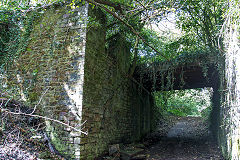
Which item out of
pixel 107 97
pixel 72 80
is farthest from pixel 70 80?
pixel 107 97

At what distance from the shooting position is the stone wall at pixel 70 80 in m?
4.41

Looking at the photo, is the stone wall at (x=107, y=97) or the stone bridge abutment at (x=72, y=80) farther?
the stone wall at (x=107, y=97)

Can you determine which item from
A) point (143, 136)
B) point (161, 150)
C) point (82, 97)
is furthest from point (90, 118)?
point (143, 136)

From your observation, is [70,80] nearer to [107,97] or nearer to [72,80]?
[72,80]

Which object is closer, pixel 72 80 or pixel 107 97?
pixel 72 80

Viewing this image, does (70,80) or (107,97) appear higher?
(70,80)

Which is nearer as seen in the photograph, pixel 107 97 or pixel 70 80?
pixel 70 80

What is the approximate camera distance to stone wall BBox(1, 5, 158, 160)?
14.5 feet

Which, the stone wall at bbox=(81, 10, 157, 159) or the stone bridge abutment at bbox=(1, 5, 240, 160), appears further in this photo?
the stone wall at bbox=(81, 10, 157, 159)

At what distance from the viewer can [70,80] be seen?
4590 millimetres

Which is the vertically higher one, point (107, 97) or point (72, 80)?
point (72, 80)

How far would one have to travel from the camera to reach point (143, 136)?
8461mm

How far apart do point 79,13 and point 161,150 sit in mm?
5220

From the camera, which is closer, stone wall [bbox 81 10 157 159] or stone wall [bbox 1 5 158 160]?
stone wall [bbox 1 5 158 160]
